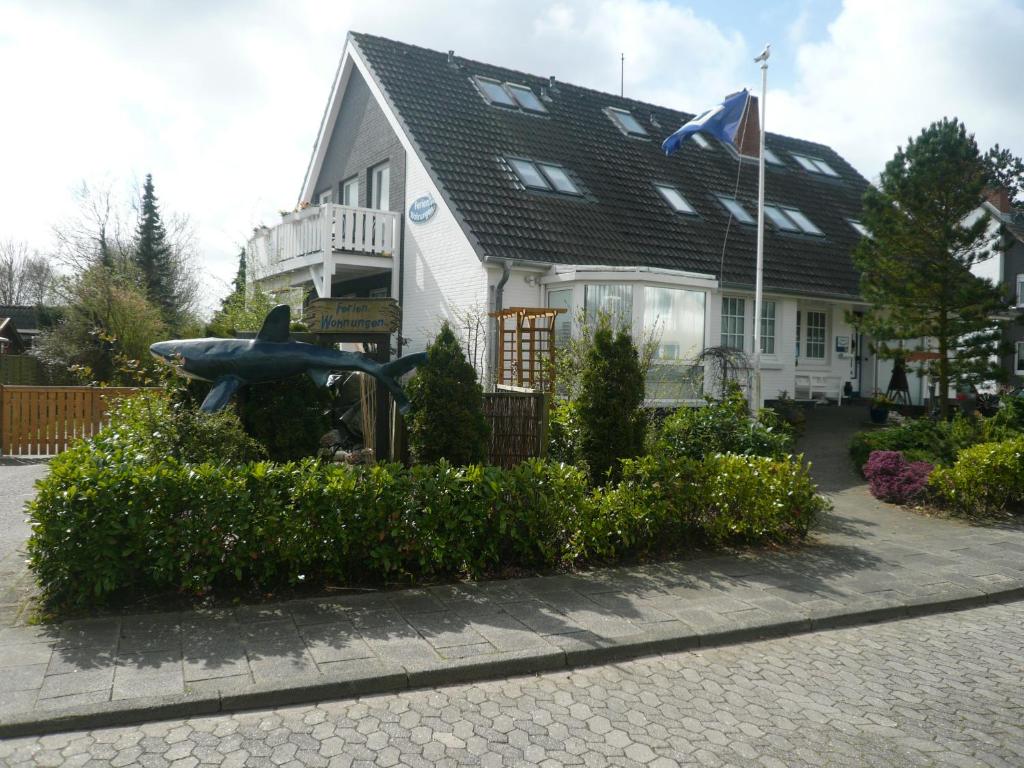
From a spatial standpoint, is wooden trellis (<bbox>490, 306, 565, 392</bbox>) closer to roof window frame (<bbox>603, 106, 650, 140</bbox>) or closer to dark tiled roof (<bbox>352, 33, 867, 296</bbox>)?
dark tiled roof (<bbox>352, 33, 867, 296</bbox>)

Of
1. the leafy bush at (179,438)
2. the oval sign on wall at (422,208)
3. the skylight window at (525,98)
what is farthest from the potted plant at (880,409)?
the leafy bush at (179,438)

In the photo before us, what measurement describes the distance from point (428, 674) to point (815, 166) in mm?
23501

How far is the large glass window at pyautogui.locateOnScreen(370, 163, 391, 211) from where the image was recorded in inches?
734

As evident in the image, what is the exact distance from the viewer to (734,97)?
49.1 ft

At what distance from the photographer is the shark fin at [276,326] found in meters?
7.96

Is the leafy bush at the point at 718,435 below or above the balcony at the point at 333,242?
below

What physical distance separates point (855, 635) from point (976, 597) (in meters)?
1.64

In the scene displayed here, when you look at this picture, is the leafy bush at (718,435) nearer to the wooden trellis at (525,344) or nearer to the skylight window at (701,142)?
the wooden trellis at (525,344)

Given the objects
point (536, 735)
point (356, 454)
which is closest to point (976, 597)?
point (536, 735)

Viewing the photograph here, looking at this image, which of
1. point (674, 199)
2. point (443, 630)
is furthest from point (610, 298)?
point (443, 630)

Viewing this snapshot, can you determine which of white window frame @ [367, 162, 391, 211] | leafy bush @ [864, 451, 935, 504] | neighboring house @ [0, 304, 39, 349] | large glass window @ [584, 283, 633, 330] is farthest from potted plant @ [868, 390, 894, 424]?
neighboring house @ [0, 304, 39, 349]

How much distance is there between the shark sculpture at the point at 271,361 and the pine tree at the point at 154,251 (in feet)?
101

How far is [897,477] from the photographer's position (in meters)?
10.6

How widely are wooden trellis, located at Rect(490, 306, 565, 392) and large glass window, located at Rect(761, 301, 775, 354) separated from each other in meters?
5.70
